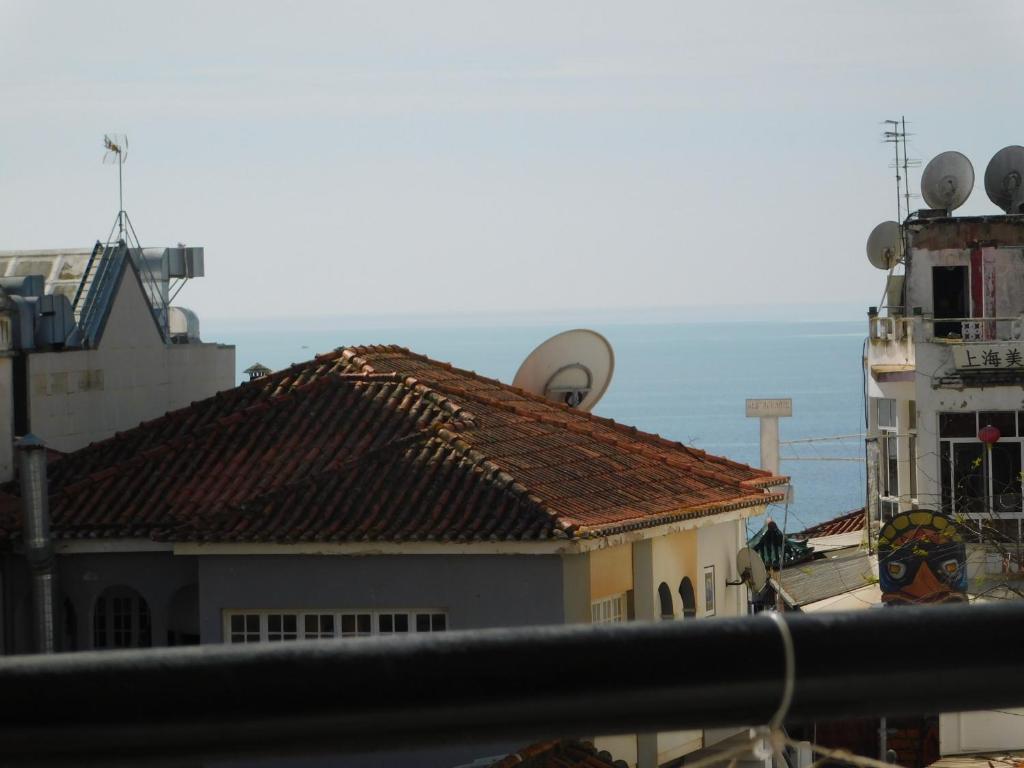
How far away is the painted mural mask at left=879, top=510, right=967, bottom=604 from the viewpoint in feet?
87.5

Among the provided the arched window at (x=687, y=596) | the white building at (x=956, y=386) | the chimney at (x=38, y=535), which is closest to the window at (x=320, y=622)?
the chimney at (x=38, y=535)

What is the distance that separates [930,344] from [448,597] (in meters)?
13.1

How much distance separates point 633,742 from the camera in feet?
71.3

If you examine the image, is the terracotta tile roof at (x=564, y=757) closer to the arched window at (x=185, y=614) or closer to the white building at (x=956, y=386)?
the arched window at (x=185, y=614)

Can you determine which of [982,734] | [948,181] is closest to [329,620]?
[982,734]

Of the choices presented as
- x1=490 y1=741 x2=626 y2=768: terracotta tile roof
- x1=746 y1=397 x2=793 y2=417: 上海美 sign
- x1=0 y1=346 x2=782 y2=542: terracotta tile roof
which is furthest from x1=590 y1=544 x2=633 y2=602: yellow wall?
x1=746 y1=397 x2=793 y2=417: 上海美 sign

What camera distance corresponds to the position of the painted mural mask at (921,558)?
26.7 metres

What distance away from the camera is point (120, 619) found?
23.1m

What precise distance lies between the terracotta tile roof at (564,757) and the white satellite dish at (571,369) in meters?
11.3

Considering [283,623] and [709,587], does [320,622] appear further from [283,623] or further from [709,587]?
[709,587]

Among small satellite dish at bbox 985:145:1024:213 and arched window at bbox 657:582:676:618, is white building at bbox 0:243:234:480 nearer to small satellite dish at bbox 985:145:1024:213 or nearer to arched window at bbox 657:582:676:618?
arched window at bbox 657:582:676:618

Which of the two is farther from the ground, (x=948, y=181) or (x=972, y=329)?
(x=948, y=181)

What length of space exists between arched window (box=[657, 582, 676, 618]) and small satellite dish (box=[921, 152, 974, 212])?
46.0 feet

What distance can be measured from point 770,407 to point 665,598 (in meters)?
32.7
